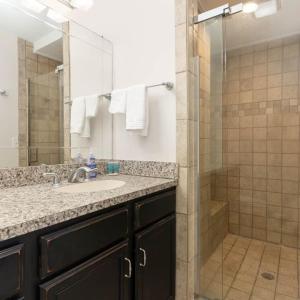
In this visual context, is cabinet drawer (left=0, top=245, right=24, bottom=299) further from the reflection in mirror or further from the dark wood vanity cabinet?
the reflection in mirror

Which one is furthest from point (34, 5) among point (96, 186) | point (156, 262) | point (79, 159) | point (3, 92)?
point (156, 262)

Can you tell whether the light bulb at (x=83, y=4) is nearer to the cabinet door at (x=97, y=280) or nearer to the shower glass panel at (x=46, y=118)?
the shower glass panel at (x=46, y=118)

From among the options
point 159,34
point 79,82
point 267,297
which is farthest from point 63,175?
point 267,297

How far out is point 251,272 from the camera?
1.84 meters

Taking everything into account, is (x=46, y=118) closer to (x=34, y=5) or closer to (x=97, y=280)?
(x=34, y=5)

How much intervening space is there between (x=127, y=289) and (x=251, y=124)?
7.08ft

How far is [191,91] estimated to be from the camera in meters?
1.43

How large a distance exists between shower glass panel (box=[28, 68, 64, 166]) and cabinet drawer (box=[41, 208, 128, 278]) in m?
0.68

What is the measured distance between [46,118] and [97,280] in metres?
1.02

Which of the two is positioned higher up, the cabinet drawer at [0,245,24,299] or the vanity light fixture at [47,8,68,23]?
the vanity light fixture at [47,8,68,23]

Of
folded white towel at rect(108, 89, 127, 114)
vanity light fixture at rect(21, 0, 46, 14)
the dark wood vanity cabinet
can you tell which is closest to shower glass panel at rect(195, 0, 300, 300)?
the dark wood vanity cabinet

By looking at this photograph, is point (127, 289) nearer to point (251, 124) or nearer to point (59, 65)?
point (59, 65)

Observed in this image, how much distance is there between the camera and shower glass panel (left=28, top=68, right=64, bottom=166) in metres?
1.33

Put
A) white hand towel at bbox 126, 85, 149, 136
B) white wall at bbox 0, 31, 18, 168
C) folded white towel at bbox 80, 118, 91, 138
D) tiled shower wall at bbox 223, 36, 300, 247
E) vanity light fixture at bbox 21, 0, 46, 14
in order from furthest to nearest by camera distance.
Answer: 1. tiled shower wall at bbox 223, 36, 300, 247
2. folded white towel at bbox 80, 118, 91, 138
3. white hand towel at bbox 126, 85, 149, 136
4. vanity light fixture at bbox 21, 0, 46, 14
5. white wall at bbox 0, 31, 18, 168
